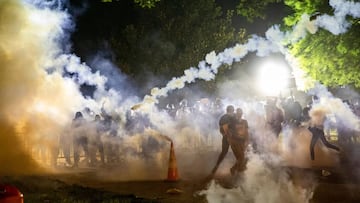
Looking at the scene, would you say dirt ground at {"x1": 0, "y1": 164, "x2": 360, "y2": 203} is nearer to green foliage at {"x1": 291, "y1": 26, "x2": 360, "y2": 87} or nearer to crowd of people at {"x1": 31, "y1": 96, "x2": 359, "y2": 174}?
green foliage at {"x1": 291, "y1": 26, "x2": 360, "y2": 87}

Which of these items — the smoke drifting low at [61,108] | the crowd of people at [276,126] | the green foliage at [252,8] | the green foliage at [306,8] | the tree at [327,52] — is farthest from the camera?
the green foliage at [252,8]

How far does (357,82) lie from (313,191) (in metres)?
5.74

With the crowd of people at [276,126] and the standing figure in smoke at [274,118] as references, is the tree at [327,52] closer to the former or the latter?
the crowd of people at [276,126]

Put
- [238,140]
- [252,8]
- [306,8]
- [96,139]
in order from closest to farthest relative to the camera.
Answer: [238,140] → [306,8] → [96,139] → [252,8]

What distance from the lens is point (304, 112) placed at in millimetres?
16562

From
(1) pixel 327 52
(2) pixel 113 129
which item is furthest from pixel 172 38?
(1) pixel 327 52

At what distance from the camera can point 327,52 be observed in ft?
43.7

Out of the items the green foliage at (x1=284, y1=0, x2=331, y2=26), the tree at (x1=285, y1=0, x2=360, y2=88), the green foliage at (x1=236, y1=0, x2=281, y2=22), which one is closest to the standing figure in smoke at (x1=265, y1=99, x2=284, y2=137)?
the tree at (x1=285, y1=0, x2=360, y2=88)

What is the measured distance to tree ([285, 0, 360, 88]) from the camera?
12.4 m

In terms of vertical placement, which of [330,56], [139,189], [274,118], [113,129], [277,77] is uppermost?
[277,77]

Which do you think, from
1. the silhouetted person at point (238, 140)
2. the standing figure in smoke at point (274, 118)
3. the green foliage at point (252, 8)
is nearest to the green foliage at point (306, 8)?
the standing figure in smoke at point (274, 118)

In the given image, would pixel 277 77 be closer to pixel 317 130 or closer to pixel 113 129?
pixel 317 130

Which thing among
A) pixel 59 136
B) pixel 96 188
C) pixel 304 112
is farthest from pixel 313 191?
pixel 59 136

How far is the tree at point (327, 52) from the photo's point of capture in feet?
40.8
